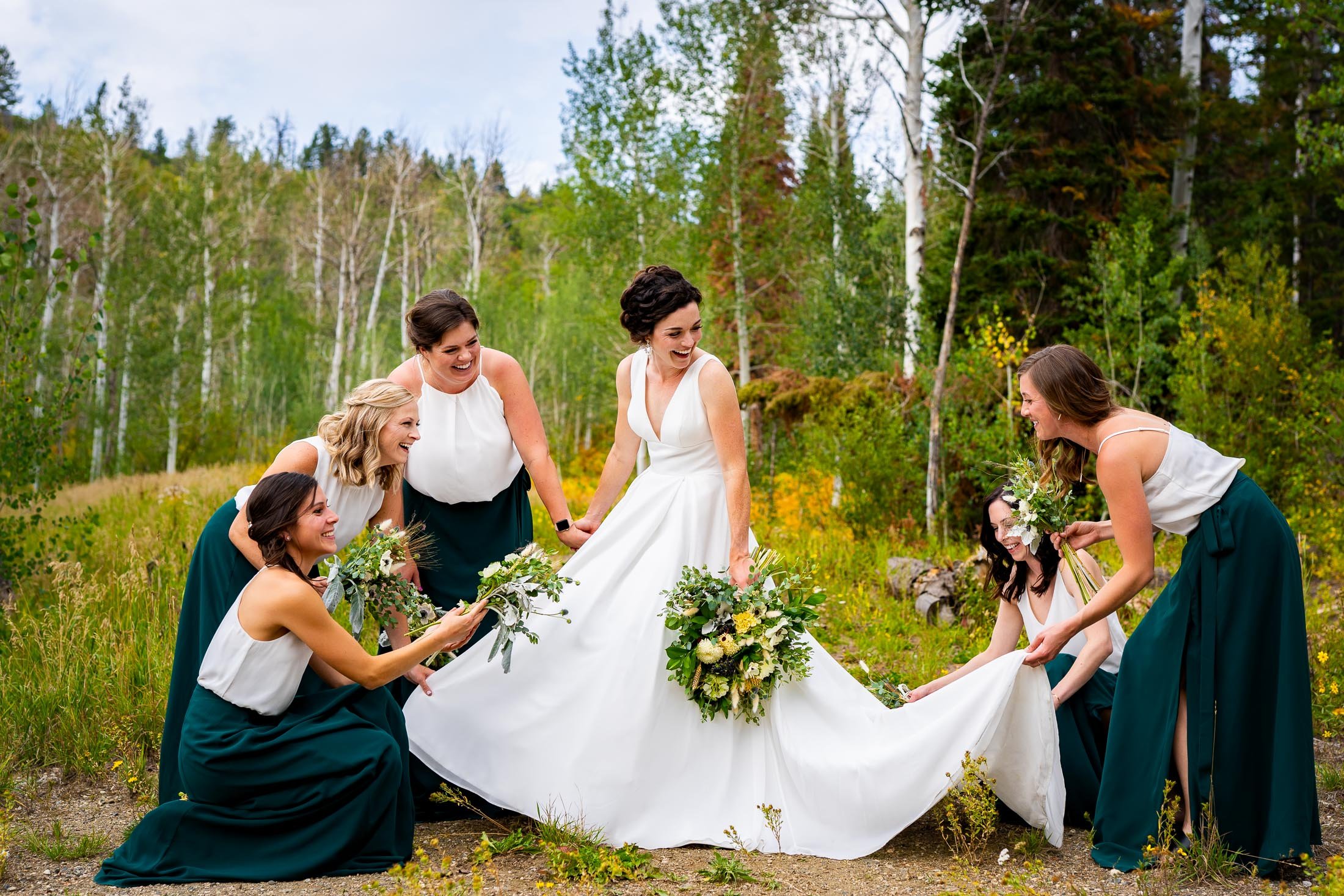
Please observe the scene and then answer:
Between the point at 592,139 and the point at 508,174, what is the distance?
9.85 metres

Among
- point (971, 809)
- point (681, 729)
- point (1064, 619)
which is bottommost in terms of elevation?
point (971, 809)

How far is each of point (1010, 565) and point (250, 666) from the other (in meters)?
3.25

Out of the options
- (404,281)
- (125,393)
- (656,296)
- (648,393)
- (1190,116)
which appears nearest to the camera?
(656,296)

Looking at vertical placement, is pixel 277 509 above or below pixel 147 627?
above

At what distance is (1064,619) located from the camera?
14.3 ft

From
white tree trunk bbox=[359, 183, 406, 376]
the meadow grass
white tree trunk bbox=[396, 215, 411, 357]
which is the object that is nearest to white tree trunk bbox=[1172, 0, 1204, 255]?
the meadow grass

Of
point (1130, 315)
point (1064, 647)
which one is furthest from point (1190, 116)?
point (1064, 647)

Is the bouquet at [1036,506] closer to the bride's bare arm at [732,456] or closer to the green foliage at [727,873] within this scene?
the bride's bare arm at [732,456]

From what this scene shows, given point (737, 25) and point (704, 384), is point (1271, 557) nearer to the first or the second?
point (704, 384)

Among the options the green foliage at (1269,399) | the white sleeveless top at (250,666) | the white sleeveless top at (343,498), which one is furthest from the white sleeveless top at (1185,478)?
the green foliage at (1269,399)

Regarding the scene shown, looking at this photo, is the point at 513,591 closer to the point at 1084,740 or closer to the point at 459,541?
the point at 459,541

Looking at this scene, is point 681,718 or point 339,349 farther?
point 339,349

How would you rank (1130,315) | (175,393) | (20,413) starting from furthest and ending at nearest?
(175,393) < (1130,315) < (20,413)

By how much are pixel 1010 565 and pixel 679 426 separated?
165cm
